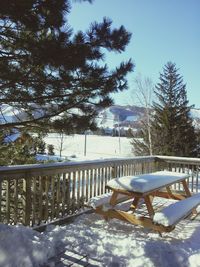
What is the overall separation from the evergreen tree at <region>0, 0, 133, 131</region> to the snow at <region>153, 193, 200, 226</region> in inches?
59.9

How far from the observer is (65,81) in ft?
12.6

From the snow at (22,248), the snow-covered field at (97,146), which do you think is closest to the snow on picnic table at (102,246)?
the snow at (22,248)

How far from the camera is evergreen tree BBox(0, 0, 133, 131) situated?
344 centimetres

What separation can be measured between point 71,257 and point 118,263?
0.55 m

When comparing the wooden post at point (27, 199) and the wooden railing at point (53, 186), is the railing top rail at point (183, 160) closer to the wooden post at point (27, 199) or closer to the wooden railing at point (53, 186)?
the wooden railing at point (53, 186)

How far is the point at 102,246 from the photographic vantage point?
3.85 m

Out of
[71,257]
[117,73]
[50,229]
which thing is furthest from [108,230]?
[117,73]

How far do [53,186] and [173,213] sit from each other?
1840 mm

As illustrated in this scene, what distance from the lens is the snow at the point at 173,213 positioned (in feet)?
12.9

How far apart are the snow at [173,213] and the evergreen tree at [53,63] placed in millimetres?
1521

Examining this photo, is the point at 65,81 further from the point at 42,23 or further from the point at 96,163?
the point at 96,163

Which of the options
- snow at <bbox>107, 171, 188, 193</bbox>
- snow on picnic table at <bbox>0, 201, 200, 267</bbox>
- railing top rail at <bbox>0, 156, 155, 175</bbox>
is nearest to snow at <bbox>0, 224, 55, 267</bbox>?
snow on picnic table at <bbox>0, 201, 200, 267</bbox>

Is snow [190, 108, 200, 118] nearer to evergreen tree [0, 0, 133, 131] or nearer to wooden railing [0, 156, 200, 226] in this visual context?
wooden railing [0, 156, 200, 226]

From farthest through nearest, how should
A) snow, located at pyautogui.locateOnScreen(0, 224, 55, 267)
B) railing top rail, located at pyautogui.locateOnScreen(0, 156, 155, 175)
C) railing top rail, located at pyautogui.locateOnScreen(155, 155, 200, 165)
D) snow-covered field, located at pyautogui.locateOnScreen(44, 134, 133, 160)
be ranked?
1. snow-covered field, located at pyautogui.locateOnScreen(44, 134, 133, 160)
2. railing top rail, located at pyautogui.locateOnScreen(155, 155, 200, 165)
3. railing top rail, located at pyautogui.locateOnScreen(0, 156, 155, 175)
4. snow, located at pyautogui.locateOnScreen(0, 224, 55, 267)
